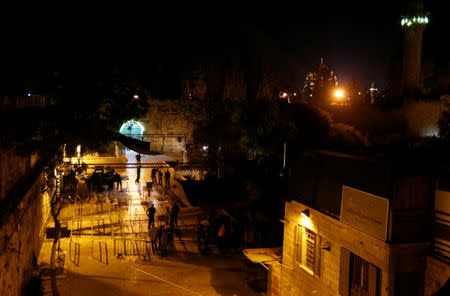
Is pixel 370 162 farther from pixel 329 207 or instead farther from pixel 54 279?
pixel 54 279

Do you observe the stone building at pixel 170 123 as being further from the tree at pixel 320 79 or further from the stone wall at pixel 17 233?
the stone wall at pixel 17 233

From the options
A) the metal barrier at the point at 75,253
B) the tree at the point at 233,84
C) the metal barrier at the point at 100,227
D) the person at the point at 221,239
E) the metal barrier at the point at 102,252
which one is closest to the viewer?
the metal barrier at the point at 75,253

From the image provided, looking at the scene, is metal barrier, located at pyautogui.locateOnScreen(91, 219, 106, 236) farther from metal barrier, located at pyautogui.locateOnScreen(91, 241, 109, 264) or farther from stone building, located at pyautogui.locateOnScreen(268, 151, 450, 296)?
stone building, located at pyautogui.locateOnScreen(268, 151, 450, 296)

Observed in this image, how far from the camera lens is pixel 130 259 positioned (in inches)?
540

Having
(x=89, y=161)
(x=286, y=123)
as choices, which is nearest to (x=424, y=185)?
(x=286, y=123)

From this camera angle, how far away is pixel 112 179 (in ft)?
67.5

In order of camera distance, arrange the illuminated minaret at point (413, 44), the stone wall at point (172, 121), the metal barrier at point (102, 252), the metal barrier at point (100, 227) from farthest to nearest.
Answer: the stone wall at point (172, 121)
the illuminated minaret at point (413, 44)
the metal barrier at point (100, 227)
the metal barrier at point (102, 252)

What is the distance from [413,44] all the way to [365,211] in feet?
85.5

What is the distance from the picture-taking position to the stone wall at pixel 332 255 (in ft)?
26.2

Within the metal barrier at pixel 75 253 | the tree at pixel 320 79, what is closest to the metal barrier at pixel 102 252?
the metal barrier at pixel 75 253

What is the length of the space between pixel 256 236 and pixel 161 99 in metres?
19.8

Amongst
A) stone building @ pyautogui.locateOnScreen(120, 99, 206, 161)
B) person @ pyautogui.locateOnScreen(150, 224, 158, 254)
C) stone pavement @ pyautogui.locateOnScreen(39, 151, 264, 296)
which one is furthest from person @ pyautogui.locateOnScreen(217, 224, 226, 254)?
stone building @ pyautogui.locateOnScreen(120, 99, 206, 161)

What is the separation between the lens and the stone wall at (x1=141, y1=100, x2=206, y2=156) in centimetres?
3216

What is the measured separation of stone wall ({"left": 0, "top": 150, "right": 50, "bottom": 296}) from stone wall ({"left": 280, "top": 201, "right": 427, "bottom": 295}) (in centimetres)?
635
